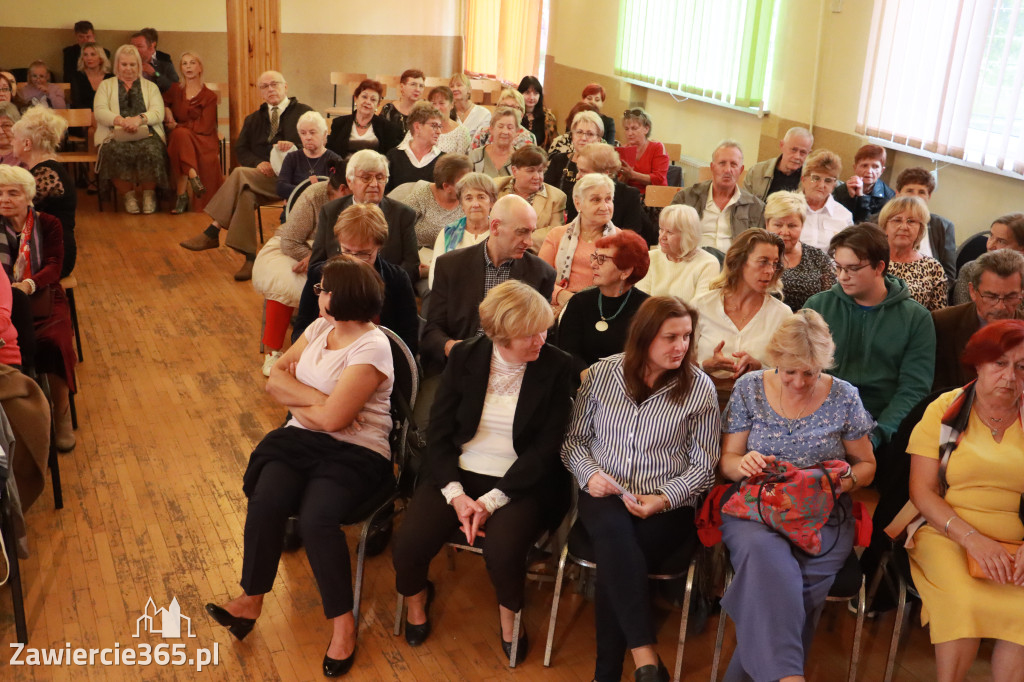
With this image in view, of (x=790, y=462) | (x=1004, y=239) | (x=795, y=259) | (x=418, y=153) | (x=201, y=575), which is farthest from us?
(x=418, y=153)

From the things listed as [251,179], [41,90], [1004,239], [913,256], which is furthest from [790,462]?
[41,90]

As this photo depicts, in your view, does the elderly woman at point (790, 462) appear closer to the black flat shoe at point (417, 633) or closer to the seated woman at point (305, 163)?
the black flat shoe at point (417, 633)

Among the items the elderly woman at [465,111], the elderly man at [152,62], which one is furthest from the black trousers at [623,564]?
the elderly man at [152,62]

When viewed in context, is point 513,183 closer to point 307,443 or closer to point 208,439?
point 208,439

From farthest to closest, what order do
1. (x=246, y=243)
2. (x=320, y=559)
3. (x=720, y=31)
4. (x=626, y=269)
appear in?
(x=720, y=31) → (x=246, y=243) → (x=626, y=269) → (x=320, y=559)

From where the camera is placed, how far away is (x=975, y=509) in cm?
272

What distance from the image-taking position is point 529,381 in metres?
2.93

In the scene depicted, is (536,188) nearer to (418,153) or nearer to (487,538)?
(418,153)

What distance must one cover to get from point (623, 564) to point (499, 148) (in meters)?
3.77

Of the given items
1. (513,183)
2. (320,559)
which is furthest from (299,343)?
(513,183)

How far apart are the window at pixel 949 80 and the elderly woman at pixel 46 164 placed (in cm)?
480

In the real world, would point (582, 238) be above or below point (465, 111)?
below

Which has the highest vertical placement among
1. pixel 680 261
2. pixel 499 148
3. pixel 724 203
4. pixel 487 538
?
pixel 499 148

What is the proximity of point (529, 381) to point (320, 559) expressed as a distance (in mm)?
835
